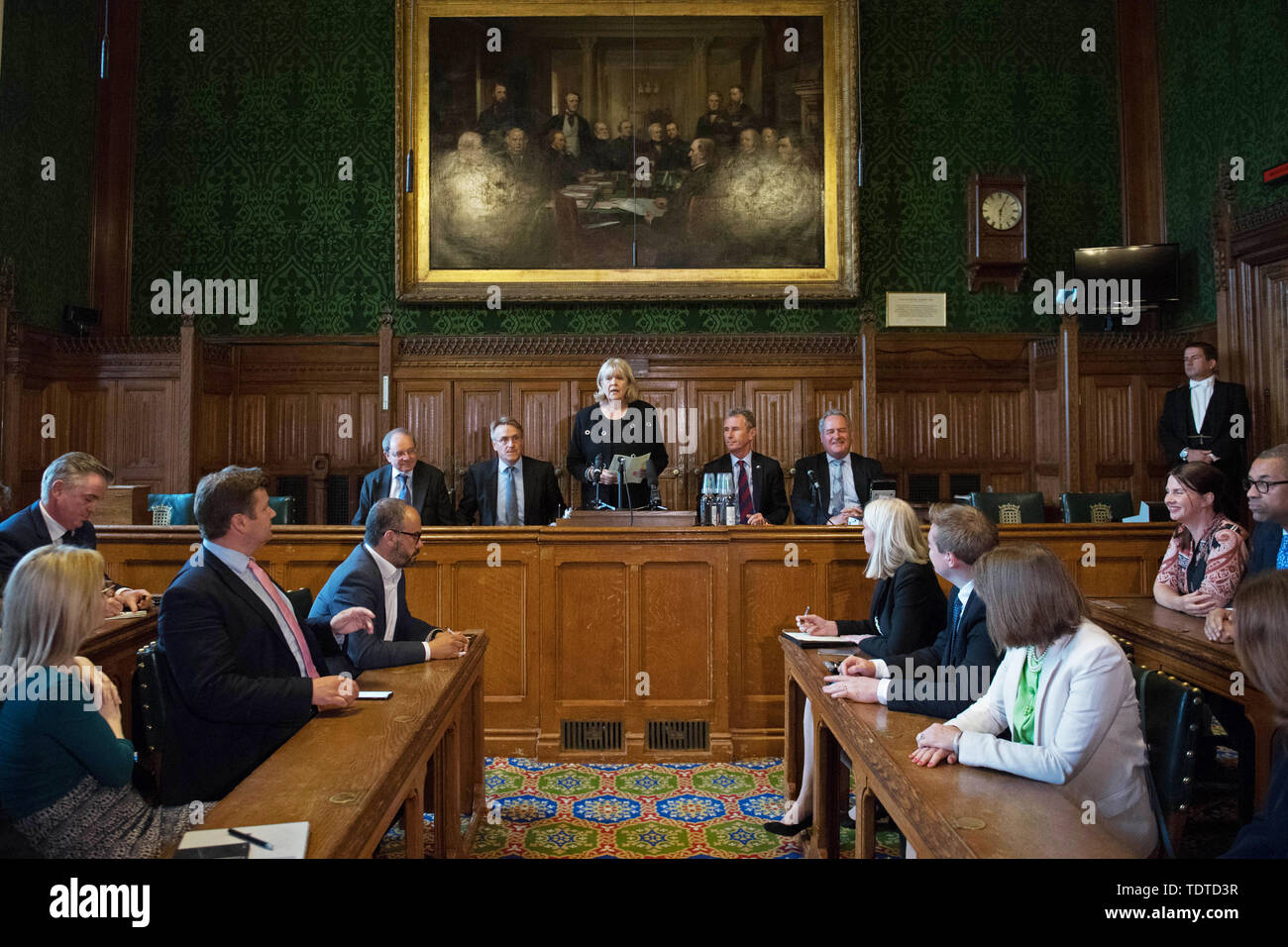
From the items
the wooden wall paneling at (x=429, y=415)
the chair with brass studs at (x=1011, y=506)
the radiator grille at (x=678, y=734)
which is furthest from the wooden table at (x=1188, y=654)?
the wooden wall paneling at (x=429, y=415)

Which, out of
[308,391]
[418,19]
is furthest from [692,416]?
[418,19]

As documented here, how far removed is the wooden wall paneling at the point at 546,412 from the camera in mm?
8242

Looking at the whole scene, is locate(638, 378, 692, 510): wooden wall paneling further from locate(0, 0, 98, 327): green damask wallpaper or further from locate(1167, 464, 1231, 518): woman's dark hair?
locate(0, 0, 98, 327): green damask wallpaper

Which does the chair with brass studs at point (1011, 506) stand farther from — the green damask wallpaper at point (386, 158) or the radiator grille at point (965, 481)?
the green damask wallpaper at point (386, 158)

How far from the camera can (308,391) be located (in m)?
8.37

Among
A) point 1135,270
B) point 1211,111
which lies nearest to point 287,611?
point 1135,270

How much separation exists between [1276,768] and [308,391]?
808 centimetres

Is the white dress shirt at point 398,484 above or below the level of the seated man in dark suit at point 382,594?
above

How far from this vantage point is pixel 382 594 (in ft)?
11.1

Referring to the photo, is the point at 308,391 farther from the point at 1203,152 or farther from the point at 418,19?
the point at 1203,152

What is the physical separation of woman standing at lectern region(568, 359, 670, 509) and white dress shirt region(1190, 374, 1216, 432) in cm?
405

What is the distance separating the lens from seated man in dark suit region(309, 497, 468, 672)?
3.21 meters

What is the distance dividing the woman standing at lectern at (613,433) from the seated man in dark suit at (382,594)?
242cm

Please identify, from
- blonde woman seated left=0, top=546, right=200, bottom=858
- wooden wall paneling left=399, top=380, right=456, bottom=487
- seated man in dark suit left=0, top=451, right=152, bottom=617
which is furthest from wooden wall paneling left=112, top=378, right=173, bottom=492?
blonde woman seated left=0, top=546, right=200, bottom=858
